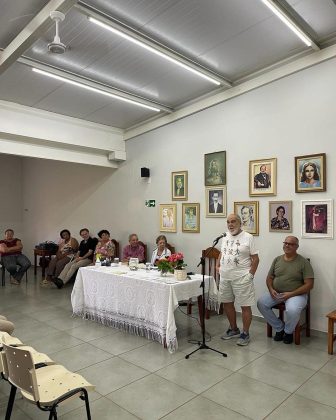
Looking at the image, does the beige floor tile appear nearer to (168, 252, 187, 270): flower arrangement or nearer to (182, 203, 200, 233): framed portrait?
(168, 252, 187, 270): flower arrangement

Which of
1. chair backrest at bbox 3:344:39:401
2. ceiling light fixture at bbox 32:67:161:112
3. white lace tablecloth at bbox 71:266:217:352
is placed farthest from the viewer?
ceiling light fixture at bbox 32:67:161:112

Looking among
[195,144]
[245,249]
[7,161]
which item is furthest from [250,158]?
[7,161]

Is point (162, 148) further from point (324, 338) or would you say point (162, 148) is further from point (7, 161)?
point (7, 161)

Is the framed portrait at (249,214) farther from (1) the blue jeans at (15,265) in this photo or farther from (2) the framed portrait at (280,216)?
(1) the blue jeans at (15,265)

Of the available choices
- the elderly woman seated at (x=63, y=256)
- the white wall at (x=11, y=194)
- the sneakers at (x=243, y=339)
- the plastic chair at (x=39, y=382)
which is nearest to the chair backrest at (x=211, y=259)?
the sneakers at (x=243, y=339)

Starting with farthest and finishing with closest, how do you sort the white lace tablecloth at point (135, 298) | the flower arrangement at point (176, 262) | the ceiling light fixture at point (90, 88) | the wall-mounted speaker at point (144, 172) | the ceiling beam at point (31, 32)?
the wall-mounted speaker at point (144, 172), the ceiling light fixture at point (90, 88), the flower arrangement at point (176, 262), the white lace tablecloth at point (135, 298), the ceiling beam at point (31, 32)

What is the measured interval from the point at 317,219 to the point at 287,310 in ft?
3.81

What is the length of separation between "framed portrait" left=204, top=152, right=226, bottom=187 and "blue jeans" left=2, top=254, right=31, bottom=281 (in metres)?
4.45

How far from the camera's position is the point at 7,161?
403 inches

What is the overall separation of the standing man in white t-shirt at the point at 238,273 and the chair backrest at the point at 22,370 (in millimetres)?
2516

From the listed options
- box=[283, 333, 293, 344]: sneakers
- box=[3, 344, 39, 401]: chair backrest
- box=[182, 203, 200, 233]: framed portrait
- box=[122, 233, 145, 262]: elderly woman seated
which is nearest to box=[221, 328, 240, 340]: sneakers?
box=[283, 333, 293, 344]: sneakers

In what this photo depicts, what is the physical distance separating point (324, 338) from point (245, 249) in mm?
1460

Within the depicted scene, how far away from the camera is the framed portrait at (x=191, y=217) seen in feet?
18.1

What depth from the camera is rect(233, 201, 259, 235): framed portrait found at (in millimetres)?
4754
